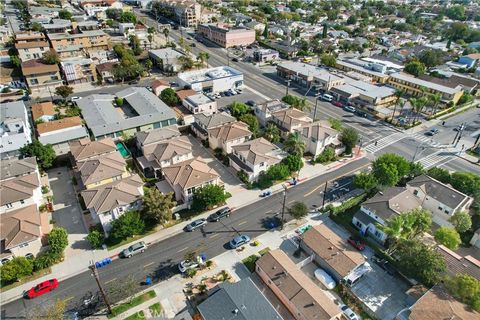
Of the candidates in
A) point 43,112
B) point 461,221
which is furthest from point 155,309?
point 43,112

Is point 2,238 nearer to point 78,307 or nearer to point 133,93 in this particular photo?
point 78,307

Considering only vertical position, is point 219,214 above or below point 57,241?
below

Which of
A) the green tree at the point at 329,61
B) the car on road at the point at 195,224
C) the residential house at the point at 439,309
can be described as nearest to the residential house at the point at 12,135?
the car on road at the point at 195,224

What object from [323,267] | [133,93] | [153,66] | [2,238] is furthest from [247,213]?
[153,66]

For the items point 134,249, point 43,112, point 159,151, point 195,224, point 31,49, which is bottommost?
point 134,249

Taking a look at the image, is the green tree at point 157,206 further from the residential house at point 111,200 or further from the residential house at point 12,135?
the residential house at point 12,135

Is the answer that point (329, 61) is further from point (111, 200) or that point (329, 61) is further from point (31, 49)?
point (31, 49)

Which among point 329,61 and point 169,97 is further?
point 329,61
